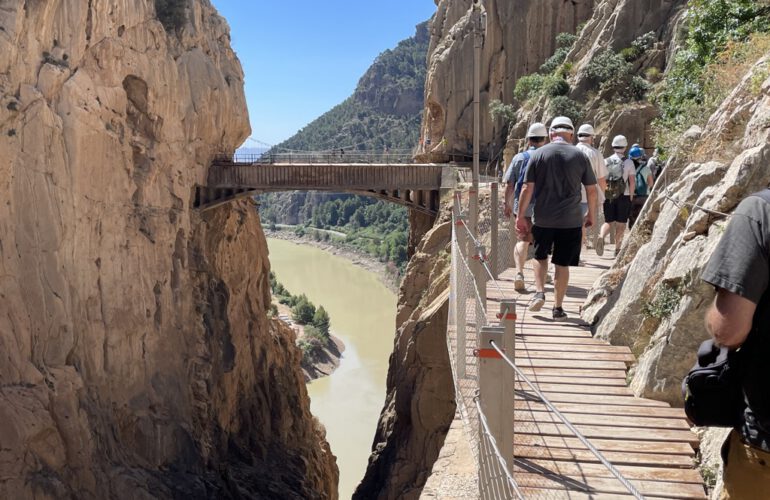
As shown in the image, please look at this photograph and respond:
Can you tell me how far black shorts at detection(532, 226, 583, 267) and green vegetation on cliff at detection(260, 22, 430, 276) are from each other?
293ft

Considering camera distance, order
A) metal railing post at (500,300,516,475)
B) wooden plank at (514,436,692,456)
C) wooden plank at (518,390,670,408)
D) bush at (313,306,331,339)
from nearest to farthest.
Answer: metal railing post at (500,300,516,475), wooden plank at (514,436,692,456), wooden plank at (518,390,670,408), bush at (313,306,331,339)

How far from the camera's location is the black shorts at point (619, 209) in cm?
1109

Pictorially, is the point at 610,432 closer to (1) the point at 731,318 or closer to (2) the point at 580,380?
(2) the point at 580,380

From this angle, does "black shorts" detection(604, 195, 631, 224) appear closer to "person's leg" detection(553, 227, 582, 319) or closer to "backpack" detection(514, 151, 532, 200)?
"backpack" detection(514, 151, 532, 200)

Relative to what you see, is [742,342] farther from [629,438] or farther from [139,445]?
[139,445]

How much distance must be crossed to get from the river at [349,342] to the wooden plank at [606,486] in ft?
94.5

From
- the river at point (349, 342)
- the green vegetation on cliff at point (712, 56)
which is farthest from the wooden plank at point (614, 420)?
the river at point (349, 342)

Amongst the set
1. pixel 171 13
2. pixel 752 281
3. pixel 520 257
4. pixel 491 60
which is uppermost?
pixel 491 60

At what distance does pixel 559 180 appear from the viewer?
717 centimetres

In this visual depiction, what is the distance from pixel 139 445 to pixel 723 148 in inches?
646

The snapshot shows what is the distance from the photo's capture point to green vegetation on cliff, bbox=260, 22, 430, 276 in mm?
114812

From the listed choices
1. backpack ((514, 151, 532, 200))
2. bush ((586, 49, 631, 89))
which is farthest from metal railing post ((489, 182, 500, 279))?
bush ((586, 49, 631, 89))

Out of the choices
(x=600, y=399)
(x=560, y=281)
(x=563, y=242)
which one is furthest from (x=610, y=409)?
(x=563, y=242)

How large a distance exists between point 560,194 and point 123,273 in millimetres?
15009
